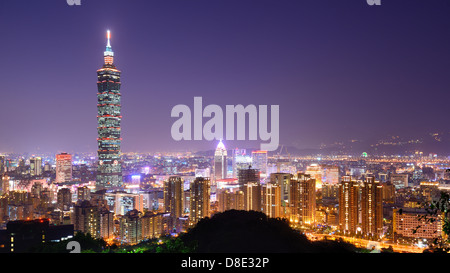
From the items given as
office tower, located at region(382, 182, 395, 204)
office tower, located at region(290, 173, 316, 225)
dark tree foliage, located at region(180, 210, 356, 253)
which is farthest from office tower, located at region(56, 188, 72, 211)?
office tower, located at region(382, 182, 395, 204)

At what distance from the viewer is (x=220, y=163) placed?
18797mm

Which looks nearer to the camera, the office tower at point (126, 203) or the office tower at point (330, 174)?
the office tower at point (126, 203)

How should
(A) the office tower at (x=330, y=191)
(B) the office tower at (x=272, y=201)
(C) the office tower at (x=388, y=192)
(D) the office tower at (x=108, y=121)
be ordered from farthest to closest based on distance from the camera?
(D) the office tower at (x=108, y=121)
(A) the office tower at (x=330, y=191)
(C) the office tower at (x=388, y=192)
(B) the office tower at (x=272, y=201)

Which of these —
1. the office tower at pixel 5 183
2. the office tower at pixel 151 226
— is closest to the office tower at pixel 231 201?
the office tower at pixel 151 226

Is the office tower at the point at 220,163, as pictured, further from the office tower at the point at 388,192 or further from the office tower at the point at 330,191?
the office tower at the point at 388,192

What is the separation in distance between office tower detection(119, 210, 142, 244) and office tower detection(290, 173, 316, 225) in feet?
13.3

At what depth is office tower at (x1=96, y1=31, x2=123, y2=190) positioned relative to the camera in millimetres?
19375

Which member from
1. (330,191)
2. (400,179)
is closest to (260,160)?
(330,191)

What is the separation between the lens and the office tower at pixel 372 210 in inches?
322

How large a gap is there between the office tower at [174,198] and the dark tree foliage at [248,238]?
190 inches

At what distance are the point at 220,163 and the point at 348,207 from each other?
10603mm

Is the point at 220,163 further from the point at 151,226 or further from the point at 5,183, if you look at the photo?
the point at 151,226

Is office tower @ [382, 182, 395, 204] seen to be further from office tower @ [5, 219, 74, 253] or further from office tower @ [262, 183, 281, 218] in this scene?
office tower @ [5, 219, 74, 253]

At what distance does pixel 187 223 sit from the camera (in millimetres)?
9500
